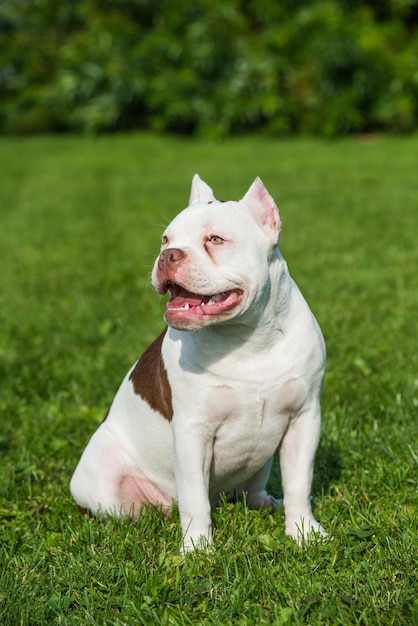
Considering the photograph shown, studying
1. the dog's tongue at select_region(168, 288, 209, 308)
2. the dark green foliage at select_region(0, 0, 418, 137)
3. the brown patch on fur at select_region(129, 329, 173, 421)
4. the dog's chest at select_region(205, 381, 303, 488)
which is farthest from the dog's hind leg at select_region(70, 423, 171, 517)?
the dark green foliage at select_region(0, 0, 418, 137)

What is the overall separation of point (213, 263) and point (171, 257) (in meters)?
0.14

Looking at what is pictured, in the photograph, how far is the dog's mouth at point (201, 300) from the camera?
2.76m

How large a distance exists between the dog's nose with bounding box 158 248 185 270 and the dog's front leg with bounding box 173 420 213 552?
1.84 ft

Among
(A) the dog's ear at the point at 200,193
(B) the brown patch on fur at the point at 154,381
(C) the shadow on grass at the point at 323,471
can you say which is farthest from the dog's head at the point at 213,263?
(C) the shadow on grass at the point at 323,471

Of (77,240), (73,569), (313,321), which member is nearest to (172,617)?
(73,569)

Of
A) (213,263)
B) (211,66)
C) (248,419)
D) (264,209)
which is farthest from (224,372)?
(211,66)

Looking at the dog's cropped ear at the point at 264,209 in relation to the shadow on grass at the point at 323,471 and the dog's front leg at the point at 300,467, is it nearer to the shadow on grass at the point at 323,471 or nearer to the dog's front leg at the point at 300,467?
the dog's front leg at the point at 300,467

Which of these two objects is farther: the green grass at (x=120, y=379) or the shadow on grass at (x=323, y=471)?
the shadow on grass at (x=323, y=471)

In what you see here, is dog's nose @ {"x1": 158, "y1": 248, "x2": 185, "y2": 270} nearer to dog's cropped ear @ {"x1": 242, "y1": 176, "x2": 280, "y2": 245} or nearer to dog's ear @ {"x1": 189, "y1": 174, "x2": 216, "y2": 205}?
dog's cropped ear @ {"x1": 242, "y1": 176, "x2": 280, "y2": 245}

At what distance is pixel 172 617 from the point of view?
2555 millimetres

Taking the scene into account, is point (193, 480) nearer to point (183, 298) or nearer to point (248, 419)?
point (248, 419)

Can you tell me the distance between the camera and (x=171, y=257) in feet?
8.84

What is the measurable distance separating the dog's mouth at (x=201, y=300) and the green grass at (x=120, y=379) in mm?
802

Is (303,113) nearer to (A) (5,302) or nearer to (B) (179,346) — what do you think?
(A) (5,302)
